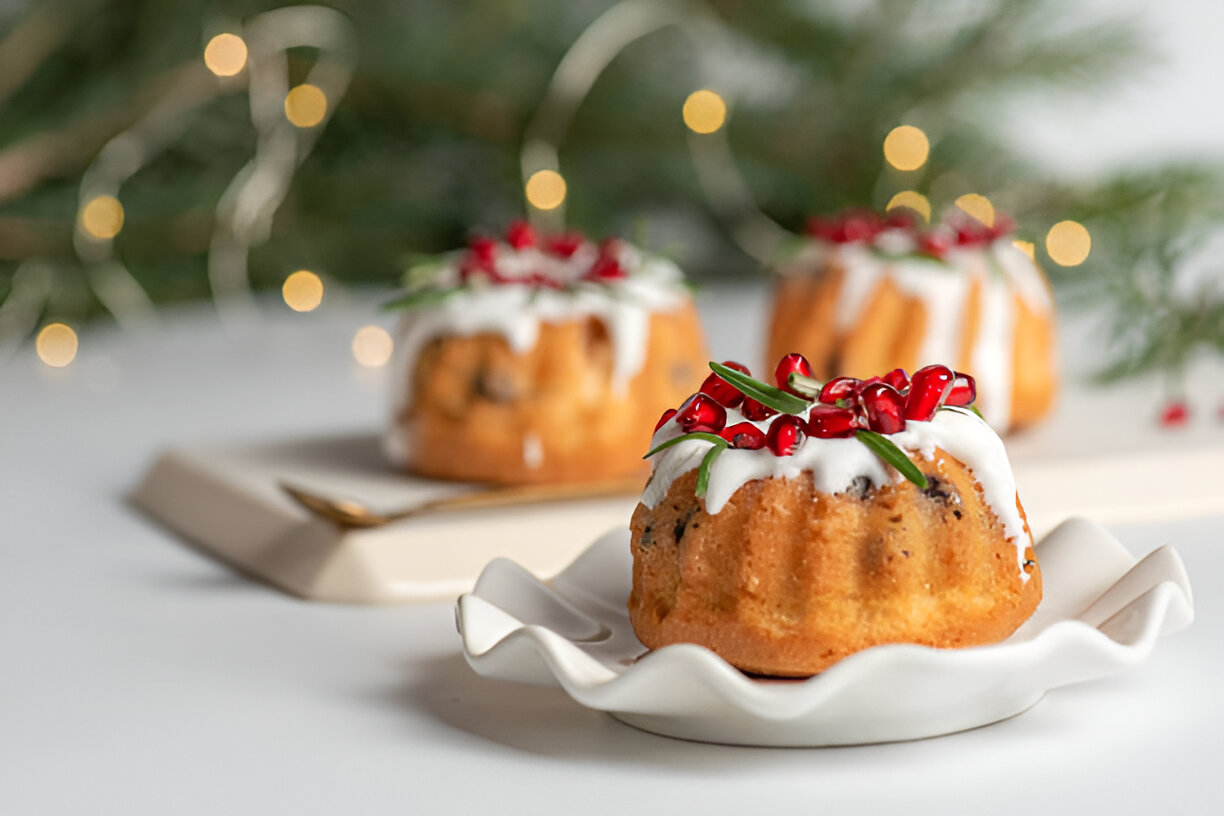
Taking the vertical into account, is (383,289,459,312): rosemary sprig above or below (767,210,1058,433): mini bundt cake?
below

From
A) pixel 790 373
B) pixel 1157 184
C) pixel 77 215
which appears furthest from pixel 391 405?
pixel 1157 184

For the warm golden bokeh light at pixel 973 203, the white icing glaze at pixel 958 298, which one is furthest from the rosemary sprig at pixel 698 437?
the warm golden bokeh light at pixel 973 203

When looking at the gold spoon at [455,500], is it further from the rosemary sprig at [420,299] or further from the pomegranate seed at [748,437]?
the pomegranate seed at [748,437]

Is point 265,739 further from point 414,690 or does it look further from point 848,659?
point 848,659

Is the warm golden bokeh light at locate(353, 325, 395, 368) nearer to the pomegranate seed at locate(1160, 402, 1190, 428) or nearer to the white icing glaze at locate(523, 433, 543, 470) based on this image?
the white icing glaze at locate(523, 433, 543, 470)

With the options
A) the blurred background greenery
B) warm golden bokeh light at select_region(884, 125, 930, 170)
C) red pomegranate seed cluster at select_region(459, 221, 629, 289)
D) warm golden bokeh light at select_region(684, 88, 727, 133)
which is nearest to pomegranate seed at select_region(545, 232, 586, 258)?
red pomegranate seed cluster at select_region(459, 221, 629, 289)

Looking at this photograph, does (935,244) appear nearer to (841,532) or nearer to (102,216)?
(841,532)
